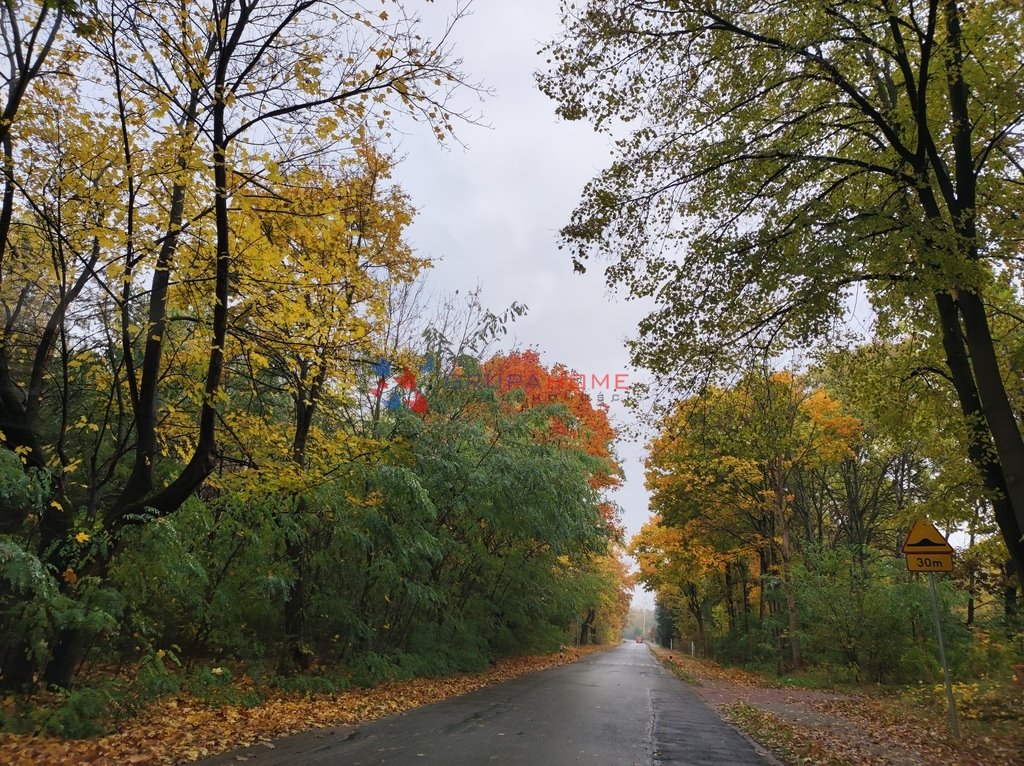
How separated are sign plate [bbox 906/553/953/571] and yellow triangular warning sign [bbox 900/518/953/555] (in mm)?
58

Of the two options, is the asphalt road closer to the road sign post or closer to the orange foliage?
the road sign post

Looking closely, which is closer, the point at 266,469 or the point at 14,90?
the point at 14,90

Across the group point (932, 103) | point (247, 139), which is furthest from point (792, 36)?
point (247, 139)

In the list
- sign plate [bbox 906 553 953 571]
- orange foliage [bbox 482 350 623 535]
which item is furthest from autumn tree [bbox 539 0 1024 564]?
orange foliage [bbox 482 350 623 535]

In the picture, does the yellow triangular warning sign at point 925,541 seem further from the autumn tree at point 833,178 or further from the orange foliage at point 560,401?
the orange foliage at point 560,401

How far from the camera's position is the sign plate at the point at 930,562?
860cm

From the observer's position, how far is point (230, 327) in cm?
779

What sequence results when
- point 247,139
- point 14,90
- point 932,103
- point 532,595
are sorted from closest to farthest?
point 14,90, point 247,139, point 932,103, point 532,595

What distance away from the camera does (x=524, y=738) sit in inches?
317

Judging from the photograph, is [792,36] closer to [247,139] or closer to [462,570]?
[247,139]

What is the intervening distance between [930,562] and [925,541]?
0.33 metres

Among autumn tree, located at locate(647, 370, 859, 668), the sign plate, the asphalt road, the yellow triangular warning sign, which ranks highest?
autumn tree, located at locate(647, 370, 859, 668)

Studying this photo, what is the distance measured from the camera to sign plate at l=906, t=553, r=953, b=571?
8.60 m

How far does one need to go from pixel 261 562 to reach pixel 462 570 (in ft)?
27.8
